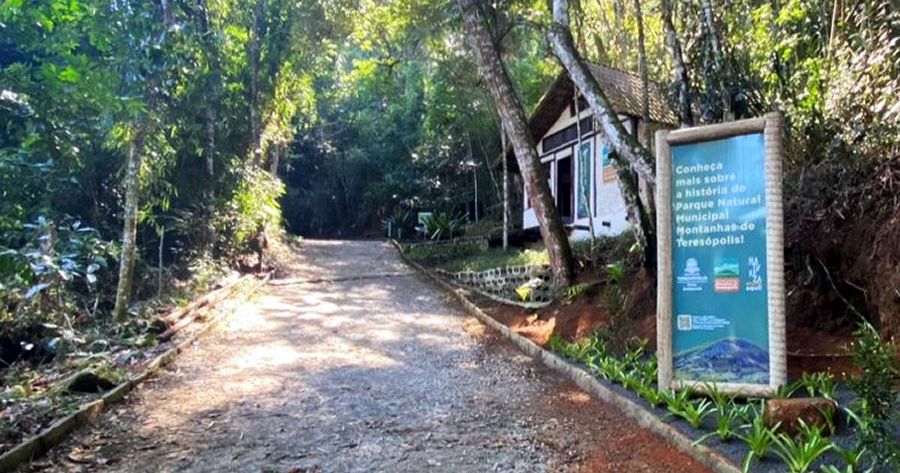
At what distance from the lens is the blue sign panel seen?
4391 mm

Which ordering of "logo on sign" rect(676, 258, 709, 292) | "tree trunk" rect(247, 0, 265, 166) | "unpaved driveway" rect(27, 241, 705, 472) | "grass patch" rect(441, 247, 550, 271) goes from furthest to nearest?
"tree trunk" rect(247, 0, 265, 166)
"grass patch" rect(441, 247, 550, 271)
"logo on sign" rect(676, 258, 709, 292)
"unpaved driveway" rect(27, 241, 705, 472)

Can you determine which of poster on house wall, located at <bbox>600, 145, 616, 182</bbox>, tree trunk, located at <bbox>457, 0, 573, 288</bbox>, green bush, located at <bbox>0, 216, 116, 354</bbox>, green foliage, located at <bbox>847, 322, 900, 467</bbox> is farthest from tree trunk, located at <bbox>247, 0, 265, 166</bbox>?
green foliage, located at <bbox>847, 322, 900, 467</bbox>

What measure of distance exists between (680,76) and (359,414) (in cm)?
519

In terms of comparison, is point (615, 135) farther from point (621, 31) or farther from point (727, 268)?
point (621, 31)

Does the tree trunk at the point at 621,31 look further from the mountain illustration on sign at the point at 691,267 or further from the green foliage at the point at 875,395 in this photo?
the green foliage at the point at 875,395

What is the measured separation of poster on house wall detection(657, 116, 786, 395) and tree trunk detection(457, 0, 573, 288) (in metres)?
4.16

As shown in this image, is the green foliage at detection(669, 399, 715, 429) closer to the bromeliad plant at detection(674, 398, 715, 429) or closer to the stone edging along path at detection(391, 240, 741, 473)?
the bromeliad plant at detection(674, 398, 715, 429)

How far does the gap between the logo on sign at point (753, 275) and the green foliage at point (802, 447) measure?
111 centimetres

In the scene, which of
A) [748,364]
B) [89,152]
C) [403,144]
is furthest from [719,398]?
[403,144]

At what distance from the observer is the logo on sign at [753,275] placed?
173 inches

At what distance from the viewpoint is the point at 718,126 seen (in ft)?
15.2

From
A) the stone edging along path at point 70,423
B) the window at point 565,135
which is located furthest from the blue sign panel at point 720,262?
the window at point 565,135

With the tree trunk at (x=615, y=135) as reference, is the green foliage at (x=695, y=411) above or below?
below

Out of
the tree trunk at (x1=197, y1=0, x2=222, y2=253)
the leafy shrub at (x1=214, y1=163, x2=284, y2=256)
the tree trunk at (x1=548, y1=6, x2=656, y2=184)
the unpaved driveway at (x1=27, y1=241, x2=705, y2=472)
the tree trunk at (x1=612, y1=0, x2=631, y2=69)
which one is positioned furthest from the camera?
the leafy shrub at (x1=214, y1=163, x2=284, y2=256)
